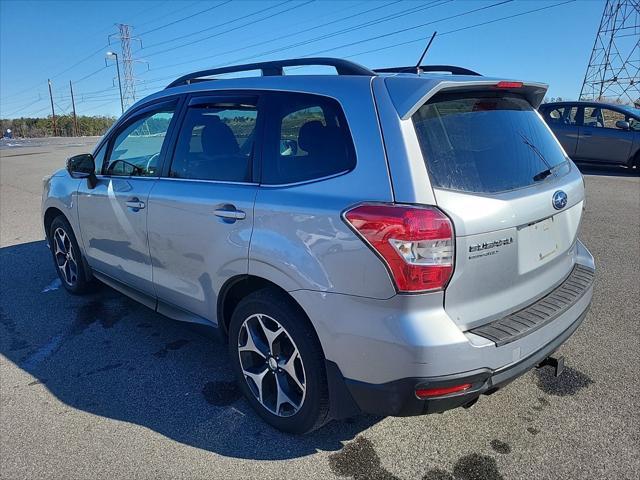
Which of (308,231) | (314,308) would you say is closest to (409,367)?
(314,308)

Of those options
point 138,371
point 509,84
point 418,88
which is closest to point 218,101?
point 418,88

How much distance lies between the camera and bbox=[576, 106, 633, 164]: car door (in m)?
12.0

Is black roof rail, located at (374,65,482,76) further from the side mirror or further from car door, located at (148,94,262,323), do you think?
the side mirror

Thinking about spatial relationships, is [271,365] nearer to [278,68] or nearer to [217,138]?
[217,138]

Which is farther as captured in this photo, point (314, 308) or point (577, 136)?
point (577, 136)

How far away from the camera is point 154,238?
10.8 ft

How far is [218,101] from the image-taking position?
10.0ft

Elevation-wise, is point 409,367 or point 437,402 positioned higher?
point 409,367

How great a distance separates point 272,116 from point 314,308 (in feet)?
3.65

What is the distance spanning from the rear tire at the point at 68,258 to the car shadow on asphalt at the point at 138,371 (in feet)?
0.47

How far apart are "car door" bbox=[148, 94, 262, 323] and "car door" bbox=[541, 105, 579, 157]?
11725 millimetres

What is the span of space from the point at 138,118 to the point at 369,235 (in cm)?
256

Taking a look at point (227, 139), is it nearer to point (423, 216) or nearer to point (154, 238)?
point (154, 238)

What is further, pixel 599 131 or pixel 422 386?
pixel 599 131
